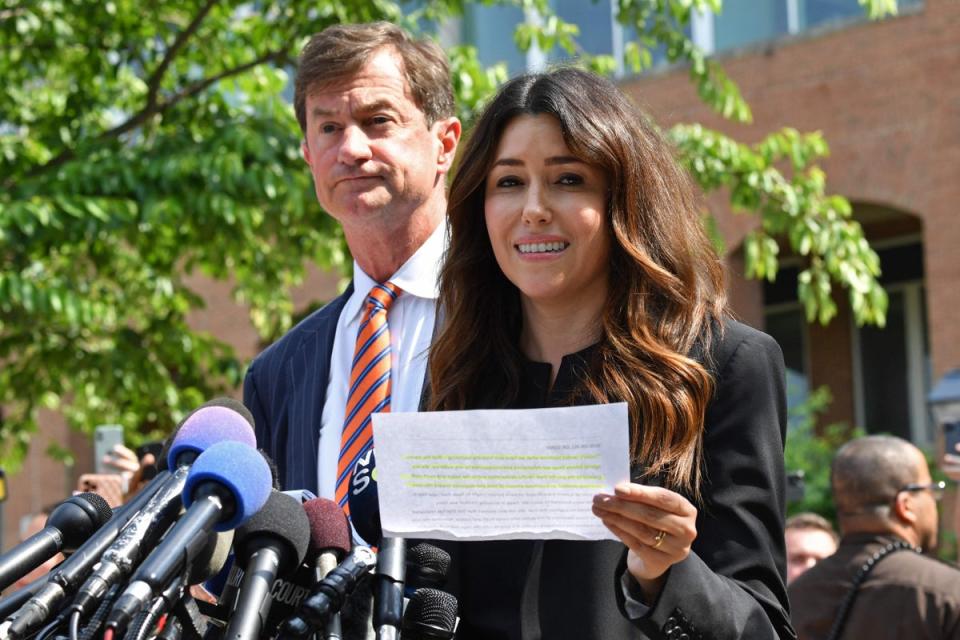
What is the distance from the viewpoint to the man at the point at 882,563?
5.43m

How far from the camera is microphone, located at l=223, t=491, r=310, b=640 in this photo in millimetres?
2238

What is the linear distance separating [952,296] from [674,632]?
514 inches

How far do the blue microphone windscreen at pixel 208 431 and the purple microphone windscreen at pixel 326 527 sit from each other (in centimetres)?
16

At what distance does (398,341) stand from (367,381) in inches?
7.5

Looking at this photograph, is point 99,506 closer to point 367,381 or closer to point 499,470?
point 499,470

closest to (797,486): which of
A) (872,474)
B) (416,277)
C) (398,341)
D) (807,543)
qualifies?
(807,543)

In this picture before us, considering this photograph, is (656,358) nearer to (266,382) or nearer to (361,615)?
(361,615)

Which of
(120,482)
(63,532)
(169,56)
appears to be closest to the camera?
(63,532)

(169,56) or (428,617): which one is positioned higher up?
(169,56)

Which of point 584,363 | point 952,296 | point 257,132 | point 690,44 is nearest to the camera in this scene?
point 584,363

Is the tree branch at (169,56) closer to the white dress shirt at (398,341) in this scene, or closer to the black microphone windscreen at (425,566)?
the white dress shirt at (398,341)

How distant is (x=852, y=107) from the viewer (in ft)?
51.7

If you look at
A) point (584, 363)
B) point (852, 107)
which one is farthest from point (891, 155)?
point (584, 363)

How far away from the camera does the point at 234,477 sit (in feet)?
7.40
